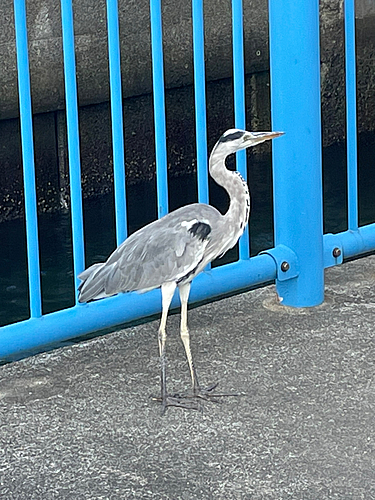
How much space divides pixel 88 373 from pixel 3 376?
0.30 meters

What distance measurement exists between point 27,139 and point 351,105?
1509mm

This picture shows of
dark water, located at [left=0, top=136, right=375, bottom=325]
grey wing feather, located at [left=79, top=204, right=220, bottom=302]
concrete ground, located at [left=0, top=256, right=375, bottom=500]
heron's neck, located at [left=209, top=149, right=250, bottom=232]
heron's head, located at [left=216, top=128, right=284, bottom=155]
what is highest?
heron's head, located at [left=216, top=128, right=284, bottom=155]

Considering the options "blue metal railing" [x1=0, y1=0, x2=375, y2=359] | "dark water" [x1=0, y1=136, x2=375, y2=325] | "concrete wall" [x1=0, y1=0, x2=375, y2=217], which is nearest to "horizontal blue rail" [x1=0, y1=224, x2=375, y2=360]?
"blue metal railing" [x1=0, y1=0, x2=375, y2=359]

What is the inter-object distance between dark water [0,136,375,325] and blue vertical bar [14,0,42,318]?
130 inches

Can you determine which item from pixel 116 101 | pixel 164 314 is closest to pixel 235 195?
pixel 164 314

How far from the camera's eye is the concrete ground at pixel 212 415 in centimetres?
290

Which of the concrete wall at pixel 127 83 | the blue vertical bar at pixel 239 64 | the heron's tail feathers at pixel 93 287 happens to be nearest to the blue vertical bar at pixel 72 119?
A: the heron's tail feathers at pixel 93 287

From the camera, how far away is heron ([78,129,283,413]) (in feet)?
10.9

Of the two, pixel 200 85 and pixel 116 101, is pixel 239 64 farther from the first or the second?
pixel 116 101

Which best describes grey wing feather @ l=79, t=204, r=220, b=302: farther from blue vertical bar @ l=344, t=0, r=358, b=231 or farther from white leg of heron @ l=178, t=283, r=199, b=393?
blue vertical bar @ l=344, t=0, r=358, b=231

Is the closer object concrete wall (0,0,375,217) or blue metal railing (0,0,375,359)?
blue metal railing (0,0,375,359)

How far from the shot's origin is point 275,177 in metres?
4.25

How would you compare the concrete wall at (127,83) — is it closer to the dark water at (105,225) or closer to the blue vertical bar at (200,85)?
the dark water at (105,225)

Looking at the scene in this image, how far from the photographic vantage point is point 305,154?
4.18m
